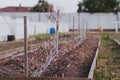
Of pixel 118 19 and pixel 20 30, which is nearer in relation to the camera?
pixel 20 30

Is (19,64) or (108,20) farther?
(108,20)

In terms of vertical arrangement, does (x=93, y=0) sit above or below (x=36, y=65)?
above

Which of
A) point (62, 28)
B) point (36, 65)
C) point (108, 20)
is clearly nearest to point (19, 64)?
point (36, 65)

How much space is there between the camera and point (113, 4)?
194 feet

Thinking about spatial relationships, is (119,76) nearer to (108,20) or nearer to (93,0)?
(108,20)

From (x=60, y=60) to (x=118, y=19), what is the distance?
138 feet

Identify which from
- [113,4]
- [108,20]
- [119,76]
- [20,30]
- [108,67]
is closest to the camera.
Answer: [119,76]

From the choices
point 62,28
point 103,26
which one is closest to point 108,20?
point 103,26

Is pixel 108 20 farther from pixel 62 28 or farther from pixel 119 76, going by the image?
pixel 119 76

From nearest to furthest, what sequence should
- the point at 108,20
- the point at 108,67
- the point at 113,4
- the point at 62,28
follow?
the point at 108,67
the point at 62,28
the point at 108,20
the point at 113,4

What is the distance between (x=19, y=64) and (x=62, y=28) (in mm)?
37322

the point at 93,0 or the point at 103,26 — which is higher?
the point at 93,0

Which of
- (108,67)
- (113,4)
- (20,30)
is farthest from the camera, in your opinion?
(113,4)

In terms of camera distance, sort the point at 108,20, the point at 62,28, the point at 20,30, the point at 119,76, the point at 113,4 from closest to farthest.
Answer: the point at 119,76 → the point at 20,30 → the point at 62,28 → the point at 108,20 → the point at 113,4
